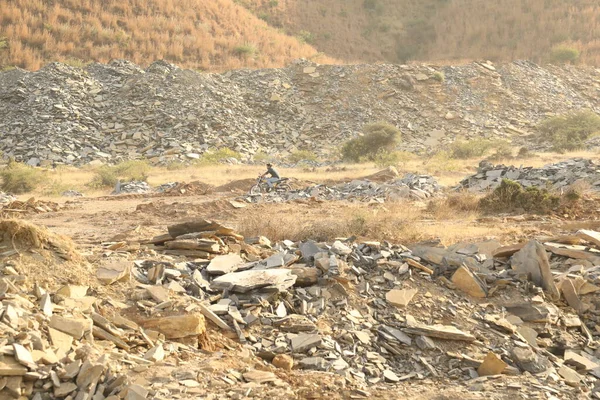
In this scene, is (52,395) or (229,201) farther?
(229,201)

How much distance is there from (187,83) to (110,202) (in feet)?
52.7

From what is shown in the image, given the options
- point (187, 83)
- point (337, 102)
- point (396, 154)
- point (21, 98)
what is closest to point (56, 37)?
point (21, 98)

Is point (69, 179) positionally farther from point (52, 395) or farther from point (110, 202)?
point (52, 395)

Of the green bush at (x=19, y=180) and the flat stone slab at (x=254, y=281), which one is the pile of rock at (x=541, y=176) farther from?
the green bush at (x=19, y=180)

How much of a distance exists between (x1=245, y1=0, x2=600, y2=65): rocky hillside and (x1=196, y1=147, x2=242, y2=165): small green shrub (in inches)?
814

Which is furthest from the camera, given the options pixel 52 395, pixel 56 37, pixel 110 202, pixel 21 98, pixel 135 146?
pixel 56 37

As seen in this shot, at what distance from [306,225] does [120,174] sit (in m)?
12.3

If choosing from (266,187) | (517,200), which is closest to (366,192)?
(266,187)

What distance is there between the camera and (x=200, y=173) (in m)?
20.8

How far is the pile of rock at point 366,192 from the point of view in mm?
14125

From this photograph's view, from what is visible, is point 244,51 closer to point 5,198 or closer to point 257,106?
point 257,106

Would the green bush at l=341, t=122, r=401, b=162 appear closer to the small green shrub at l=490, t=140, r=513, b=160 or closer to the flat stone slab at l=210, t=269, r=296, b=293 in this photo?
the small green shrub at l=490, t=140, r=513, b=160

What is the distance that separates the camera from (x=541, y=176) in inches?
555

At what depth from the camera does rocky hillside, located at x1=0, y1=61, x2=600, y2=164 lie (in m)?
26.6
